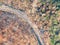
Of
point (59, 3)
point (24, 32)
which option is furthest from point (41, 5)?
point (24, 32)

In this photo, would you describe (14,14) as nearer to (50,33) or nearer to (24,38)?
(24,38)

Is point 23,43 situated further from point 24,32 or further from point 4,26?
point 4,26

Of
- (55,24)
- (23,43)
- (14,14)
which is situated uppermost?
(14,14)

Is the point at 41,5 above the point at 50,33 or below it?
above

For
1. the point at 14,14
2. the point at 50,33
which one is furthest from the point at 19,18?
the point at 50,33

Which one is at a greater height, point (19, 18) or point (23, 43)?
point (19, 18)

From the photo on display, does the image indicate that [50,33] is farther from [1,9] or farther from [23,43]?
[1,9]

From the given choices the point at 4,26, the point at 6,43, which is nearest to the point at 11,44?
the point at 6,43
